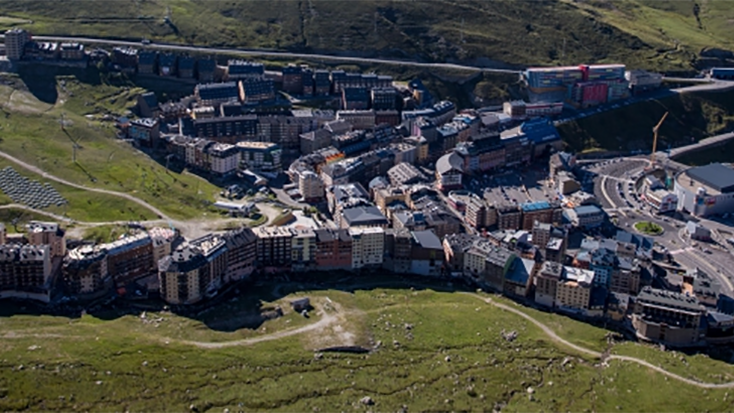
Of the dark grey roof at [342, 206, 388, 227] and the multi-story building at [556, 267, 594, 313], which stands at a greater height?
the dark grey roof at [342, 206, 388, 227]

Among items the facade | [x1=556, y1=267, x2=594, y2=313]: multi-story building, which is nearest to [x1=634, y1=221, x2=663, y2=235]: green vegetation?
the facade

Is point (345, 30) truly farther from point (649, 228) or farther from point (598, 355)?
point (598, 355)

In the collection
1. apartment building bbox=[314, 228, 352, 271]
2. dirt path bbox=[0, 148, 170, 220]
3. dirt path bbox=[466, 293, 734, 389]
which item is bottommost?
dirt path bbox=[466, 293, 734, 389]

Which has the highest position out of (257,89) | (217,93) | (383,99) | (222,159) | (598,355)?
(257,89)

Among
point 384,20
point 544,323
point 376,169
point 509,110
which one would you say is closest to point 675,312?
point 544,323

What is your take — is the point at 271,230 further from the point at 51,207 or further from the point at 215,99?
the point at 215,99

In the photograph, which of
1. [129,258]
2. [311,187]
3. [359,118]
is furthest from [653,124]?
[129,258]

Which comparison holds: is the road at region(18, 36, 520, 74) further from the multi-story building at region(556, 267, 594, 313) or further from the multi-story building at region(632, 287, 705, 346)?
the multi-story building at region(632, 287, 705, 346)
